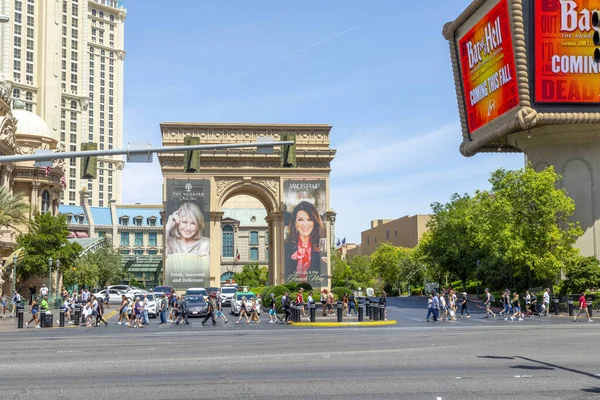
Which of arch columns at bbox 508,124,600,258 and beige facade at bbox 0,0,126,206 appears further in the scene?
beige facade at bbox 0,0,126,206

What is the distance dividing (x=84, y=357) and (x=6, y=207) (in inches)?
1195

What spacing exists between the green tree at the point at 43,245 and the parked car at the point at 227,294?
13.4 metres

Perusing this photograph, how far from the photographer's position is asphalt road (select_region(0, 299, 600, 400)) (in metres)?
12.9

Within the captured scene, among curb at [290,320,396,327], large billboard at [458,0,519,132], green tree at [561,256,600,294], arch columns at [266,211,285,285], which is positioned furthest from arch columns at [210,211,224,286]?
curb at [290,320,396,327]

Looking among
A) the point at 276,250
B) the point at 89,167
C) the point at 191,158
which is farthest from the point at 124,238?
the point at 89,167

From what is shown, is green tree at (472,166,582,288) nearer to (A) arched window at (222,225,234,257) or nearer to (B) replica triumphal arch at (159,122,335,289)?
(B) replica triumphal arch at (159,122,335,289)

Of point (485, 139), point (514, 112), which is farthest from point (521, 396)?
point (485, 139)

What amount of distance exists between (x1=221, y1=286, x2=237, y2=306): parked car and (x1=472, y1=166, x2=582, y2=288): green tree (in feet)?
67.7

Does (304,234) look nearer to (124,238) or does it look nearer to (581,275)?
(581,275)

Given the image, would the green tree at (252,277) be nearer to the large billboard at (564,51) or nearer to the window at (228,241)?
the window at (228,241)

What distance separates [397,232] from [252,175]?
6581 cm

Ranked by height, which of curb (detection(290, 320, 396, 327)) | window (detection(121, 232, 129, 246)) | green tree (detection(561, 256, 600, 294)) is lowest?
curb (detection(290, 320, 396, 327))

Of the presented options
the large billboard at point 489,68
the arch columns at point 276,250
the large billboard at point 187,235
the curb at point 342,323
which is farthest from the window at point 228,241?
the curb at point 342,323

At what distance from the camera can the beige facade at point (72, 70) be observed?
5512 inches
